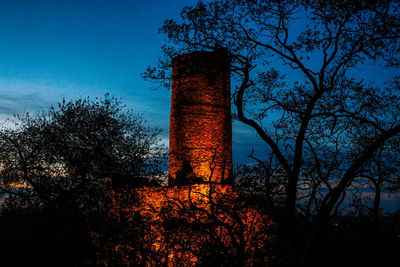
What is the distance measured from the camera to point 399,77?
7863mm

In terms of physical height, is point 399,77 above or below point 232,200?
above

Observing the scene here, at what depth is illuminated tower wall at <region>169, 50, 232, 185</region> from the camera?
389 inches

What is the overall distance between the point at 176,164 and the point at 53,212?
3.84m

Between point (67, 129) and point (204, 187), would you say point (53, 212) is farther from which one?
point (204, 187)

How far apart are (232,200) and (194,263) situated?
A: 2108 mm

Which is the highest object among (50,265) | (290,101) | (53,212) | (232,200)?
(290,101)

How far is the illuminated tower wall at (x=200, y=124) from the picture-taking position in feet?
32.4

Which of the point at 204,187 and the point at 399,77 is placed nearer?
the point at 399,77

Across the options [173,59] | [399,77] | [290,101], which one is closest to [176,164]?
[173,59]

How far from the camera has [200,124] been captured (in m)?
10.2

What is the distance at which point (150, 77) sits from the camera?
369 inches

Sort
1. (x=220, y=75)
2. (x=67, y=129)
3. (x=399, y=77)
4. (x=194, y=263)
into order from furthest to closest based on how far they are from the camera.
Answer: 1. (x=220, y=75)
2. (x=67, y=129)
3. (x=194, y=263)
4. (x=399, y=77)

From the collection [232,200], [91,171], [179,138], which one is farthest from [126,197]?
[232,200]

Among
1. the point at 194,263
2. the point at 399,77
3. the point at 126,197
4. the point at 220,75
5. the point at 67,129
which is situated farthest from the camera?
the point at 220,75
